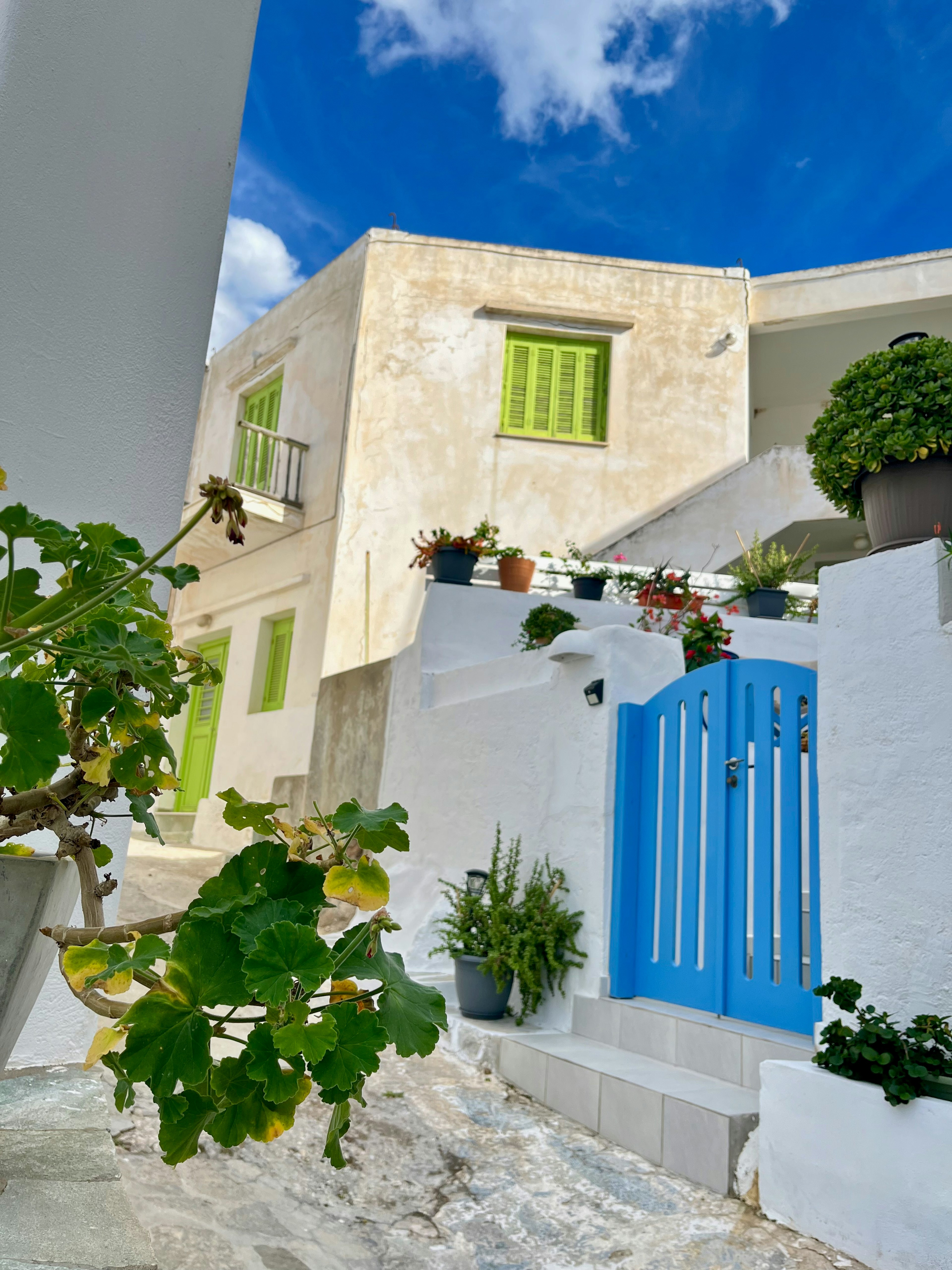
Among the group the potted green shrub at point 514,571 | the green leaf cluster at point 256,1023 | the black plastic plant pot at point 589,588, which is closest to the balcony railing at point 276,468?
the potted green shrub at point 514,571

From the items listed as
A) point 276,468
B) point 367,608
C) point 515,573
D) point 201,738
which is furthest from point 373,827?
point 201,738

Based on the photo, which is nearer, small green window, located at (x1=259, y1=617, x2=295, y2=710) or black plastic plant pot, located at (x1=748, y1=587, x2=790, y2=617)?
black plastic plant pot, located at (x1=748, y1=587, x2=790, y2=617)

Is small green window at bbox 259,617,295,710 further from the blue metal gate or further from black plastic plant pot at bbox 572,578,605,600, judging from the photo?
the blue metal gate

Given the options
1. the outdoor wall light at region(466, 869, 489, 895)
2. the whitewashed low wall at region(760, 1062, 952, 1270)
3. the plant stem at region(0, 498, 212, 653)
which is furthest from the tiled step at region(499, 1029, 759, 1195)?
the plant stem at region(0, 498, 212, 653)

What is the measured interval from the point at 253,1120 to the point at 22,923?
12.2 inches

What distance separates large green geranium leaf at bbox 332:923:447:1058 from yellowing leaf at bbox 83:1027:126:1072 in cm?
17

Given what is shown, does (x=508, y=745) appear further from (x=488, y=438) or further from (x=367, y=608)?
(x=488, y=438)

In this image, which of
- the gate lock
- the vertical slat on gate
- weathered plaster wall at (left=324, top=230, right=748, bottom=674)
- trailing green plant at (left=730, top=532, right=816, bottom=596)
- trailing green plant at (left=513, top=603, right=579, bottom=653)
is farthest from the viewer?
weathered plaster wall at (left=324, top=230, right=748, bottom=674)

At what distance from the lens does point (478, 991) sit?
5.52 meters

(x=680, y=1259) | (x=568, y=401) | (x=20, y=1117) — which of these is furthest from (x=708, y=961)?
(x=568, y=401)

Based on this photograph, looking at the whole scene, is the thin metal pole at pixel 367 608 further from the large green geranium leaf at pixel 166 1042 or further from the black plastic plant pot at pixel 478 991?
the large green geranium leaf at pixel 166 1042

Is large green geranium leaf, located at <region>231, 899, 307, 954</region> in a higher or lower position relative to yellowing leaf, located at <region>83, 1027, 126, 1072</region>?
higher

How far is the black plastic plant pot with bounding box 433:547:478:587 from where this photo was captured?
356 inches

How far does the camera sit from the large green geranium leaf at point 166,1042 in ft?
2.31
